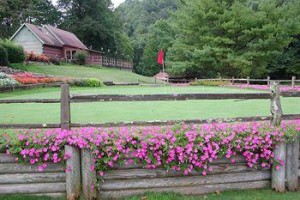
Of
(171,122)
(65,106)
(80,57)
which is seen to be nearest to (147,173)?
(171,122)

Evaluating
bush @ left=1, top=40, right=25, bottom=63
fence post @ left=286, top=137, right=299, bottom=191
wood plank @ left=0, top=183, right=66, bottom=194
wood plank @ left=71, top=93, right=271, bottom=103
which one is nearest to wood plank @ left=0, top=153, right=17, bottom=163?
wood plank @ left=0, top=183, right=66, bottom=194

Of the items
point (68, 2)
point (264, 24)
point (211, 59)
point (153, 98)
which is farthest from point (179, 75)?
point (153, 98)

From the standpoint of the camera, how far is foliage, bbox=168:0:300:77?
34031mm

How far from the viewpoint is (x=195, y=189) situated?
488 centimetres

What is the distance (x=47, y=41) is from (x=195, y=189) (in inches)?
1704

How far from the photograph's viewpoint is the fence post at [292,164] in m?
5.10

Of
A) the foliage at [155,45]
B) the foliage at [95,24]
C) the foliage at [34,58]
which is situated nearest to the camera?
the foliage at [34,58]

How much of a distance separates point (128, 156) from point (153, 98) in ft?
3.44

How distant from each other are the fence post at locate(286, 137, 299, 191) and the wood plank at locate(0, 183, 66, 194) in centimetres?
328

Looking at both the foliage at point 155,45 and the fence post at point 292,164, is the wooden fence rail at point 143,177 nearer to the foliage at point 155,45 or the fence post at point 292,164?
the fence post at point 292,164

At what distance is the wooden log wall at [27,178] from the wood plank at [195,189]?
Result: 2.16ft

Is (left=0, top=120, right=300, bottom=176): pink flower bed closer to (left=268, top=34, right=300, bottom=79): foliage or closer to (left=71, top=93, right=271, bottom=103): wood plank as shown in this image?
(left=71, top=93, right=271, bottom=103): wood plank

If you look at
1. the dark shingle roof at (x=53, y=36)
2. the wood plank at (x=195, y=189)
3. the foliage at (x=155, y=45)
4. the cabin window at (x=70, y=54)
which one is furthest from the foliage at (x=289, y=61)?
the wood plank at (x=195, y=189)

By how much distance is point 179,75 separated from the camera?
43.3 meters
